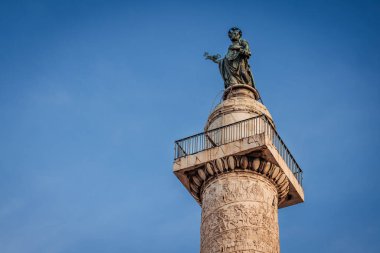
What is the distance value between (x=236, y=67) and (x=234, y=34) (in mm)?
1224

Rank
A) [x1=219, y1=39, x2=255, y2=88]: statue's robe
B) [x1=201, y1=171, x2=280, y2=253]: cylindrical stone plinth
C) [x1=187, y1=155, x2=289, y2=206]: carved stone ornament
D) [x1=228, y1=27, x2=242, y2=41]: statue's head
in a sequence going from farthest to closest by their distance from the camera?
[x1=228, y1=27, x2=242, y2=41]: statue's head, [x1=219, y1=39, x2=255, y2=88]: statue's robe, [x1=187, y1=155, x2=289, y2=206]: carved stone ornament, [x1=201, y1=171, x2=280, y2=253]: cylindrical stone plinth

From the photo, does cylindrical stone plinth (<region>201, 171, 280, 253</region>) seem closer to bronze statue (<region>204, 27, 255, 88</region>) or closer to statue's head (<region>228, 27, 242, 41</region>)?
bronze statue (<region>204, 27, 255, 88</region>)

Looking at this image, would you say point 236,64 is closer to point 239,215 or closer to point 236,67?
point 236,67

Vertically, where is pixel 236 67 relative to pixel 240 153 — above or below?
above

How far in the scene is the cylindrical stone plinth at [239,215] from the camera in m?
16.3

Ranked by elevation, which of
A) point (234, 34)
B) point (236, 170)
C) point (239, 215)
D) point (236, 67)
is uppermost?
point (234, 34)

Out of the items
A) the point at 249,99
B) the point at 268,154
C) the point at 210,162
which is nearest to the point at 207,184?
the point at 210,162

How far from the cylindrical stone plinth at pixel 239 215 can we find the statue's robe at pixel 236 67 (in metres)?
4.03

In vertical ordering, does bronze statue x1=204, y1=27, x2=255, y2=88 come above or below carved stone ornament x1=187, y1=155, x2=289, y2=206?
above

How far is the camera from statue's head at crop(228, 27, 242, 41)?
70.5 feet

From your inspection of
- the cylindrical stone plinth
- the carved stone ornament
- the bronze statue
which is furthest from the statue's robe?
the cylindrical stone plinth

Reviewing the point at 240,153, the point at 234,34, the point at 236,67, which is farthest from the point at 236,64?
the point at 240,153

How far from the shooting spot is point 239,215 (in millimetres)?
16672

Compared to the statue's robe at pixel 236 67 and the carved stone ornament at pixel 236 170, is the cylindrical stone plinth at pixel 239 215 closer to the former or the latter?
the carved stone ornament at pixel 236 170
